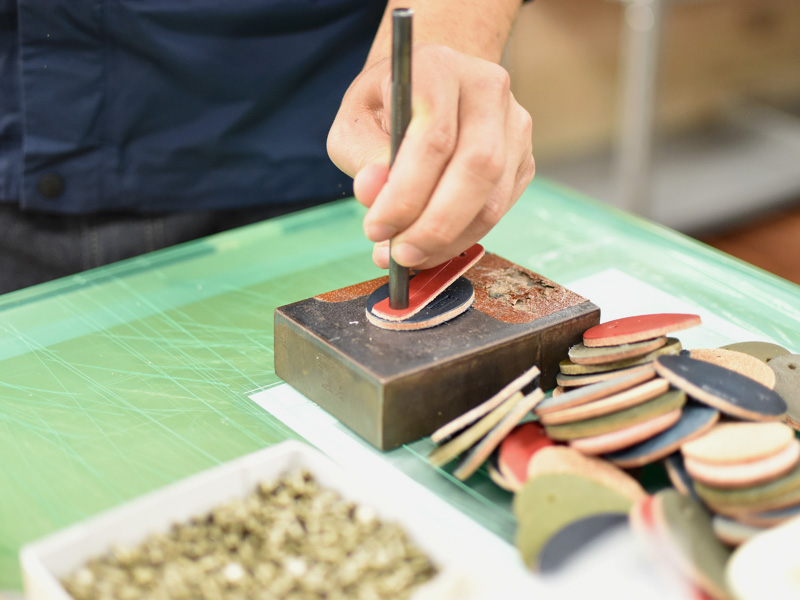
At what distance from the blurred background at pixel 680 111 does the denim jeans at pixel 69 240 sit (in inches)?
62.0

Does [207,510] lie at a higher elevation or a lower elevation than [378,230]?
lower

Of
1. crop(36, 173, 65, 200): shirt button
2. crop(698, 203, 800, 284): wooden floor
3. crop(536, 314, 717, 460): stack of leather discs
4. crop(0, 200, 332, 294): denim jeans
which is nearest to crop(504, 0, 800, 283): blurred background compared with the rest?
crop(698, 203, 800, 284): wooden floor

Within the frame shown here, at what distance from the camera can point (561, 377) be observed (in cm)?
89

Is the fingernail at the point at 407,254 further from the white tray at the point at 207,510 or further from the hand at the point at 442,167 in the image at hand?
the white tray at the point at 207,510

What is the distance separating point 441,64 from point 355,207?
0.52 meters

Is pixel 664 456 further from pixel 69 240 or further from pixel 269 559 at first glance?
pixel 69 240

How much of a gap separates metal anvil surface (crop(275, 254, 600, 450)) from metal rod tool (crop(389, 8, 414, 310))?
54 millimetres

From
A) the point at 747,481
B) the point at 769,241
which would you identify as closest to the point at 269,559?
the point at 747,481

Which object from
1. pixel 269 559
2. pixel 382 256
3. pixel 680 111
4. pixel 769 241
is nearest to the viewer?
pixel 269 559

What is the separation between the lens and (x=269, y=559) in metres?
0.64

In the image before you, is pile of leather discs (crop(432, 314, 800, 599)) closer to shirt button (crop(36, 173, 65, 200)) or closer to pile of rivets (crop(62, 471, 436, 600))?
pile of rivets (crop(62, 471, 436, 600))

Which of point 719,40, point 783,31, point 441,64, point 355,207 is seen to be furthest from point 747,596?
point 783,31

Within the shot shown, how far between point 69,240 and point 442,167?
0.69 meters

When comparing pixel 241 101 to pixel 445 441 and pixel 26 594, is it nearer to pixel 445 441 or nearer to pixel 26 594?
pixel 445 441
